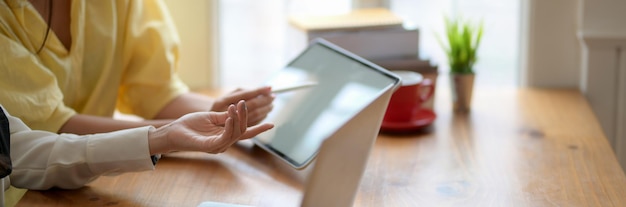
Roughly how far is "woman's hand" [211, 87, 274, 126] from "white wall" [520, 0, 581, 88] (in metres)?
0.70

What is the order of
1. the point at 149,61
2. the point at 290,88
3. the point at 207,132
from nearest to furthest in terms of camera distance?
the point at 207,132 → the point at 290,88 → the point at 149,61

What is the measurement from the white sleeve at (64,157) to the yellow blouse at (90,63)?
3.2 inches

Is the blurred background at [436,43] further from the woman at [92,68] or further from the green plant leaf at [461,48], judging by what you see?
the woman at [92,68]

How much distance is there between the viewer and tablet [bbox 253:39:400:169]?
51.0 inches

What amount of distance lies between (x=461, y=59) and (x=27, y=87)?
0.73 meters

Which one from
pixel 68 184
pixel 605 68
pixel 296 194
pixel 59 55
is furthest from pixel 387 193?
pixel 605 68

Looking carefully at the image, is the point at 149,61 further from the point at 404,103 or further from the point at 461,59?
the point at 461,59

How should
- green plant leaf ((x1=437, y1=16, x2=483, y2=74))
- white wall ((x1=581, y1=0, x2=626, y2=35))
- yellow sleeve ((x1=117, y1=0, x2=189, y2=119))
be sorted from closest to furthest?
yellow sleeve ((x1=117, y1=0, x2=189, y2=119)), green plant leaf ((x1=437, y1=16, x2=483, y2=74)), white wall ((x1=581, y1=0, x2=626, y2=35))

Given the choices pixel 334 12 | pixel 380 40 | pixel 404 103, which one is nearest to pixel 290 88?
pixel 404 103

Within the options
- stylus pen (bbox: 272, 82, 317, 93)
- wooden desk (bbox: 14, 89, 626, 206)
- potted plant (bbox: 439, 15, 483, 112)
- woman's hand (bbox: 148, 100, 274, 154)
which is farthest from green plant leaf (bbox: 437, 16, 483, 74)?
woman's hand (bbox: 148, 100, 274, 154)

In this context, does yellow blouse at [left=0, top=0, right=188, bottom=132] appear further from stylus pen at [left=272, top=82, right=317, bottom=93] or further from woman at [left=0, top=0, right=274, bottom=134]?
stylus pen at [left=272, top=82, right=317, bottom=93]

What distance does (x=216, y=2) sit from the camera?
1.92 m

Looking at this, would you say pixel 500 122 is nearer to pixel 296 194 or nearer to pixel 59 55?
pixel 296 194

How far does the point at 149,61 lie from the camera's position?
5.04 ft
